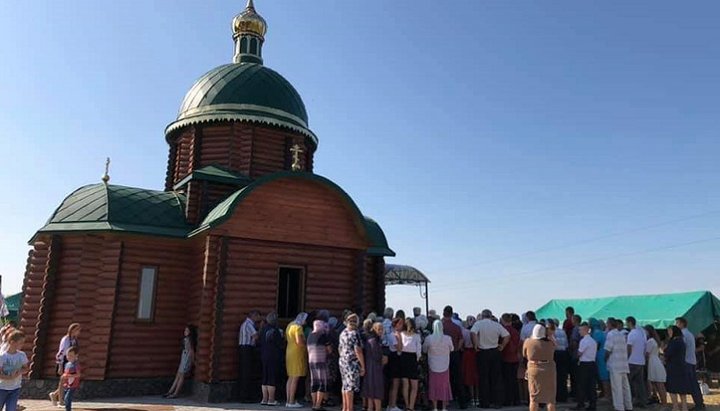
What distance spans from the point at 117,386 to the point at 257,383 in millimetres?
3075

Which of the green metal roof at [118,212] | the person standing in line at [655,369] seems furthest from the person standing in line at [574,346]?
the green metal roof at [118,212]

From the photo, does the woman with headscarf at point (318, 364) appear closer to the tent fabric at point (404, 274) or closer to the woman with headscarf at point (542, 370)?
the woman with headscarf at point (542, 370)

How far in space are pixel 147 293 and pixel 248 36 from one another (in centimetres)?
908

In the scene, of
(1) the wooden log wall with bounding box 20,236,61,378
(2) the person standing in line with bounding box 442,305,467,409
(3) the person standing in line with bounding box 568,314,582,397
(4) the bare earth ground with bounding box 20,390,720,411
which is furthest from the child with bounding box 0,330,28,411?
(3) the person standing in line with bounding box 568,314,582,397

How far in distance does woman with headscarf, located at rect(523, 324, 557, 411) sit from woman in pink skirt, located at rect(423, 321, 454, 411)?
1.59m

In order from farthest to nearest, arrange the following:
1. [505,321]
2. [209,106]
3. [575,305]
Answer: [575,305] → [209,106] → [505,321]

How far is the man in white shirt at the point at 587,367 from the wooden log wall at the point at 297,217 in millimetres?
5090

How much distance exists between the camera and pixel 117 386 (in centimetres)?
1106

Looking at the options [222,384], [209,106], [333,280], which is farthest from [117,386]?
[209,106]

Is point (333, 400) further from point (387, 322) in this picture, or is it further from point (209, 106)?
point (209, 106)

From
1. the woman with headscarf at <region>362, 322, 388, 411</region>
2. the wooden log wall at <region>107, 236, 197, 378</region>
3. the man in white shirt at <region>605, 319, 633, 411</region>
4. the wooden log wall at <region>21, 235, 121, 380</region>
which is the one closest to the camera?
the woman with headscarf at <region>362, 322, 388, 411</region>

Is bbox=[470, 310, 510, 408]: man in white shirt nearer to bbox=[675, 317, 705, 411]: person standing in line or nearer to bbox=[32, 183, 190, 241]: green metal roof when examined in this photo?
bbox=[675, 317, 705, 411]: person standing in line

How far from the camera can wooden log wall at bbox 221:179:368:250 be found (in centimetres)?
1116

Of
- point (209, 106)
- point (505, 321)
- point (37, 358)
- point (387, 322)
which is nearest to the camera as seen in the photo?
point (387, 322)
